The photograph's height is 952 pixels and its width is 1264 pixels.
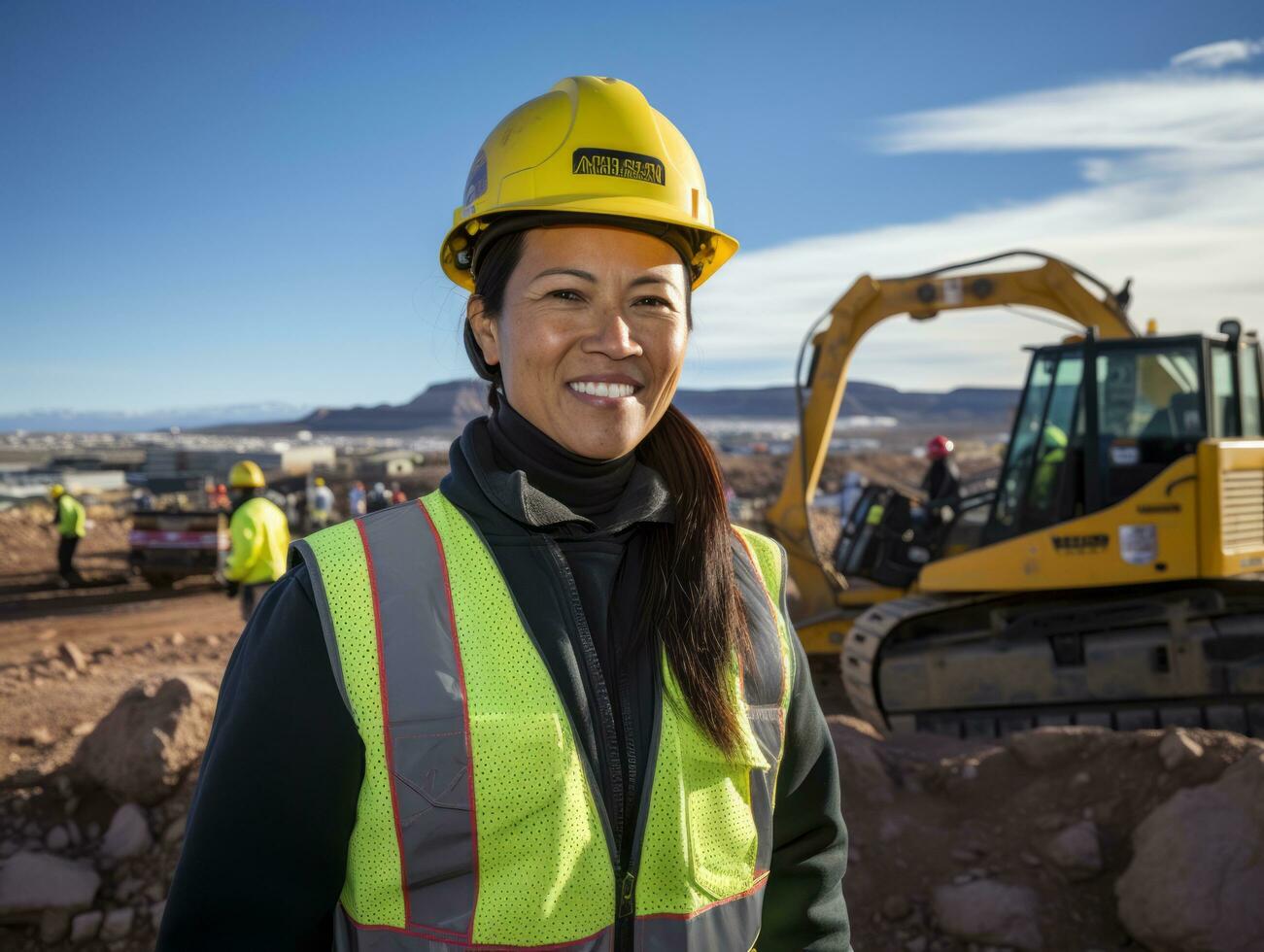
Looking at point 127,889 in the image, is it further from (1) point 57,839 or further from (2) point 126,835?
(1) point 57,839

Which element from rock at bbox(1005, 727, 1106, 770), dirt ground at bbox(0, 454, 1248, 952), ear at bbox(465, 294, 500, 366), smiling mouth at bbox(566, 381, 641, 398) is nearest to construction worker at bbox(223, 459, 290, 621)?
dirt ground at bbox(0, 454, 1248, 952)

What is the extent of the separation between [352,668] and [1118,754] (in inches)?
201

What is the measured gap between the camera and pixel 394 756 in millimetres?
1287

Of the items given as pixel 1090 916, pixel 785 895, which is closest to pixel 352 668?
pixel 785 895

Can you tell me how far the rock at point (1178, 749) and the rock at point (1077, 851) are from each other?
2.00ft

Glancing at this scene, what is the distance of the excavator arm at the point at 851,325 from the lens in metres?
8.31

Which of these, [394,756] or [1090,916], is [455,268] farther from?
[1090,916]

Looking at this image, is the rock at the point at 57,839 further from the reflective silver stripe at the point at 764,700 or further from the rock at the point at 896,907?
the reflective silver stripe at the point at 764,700

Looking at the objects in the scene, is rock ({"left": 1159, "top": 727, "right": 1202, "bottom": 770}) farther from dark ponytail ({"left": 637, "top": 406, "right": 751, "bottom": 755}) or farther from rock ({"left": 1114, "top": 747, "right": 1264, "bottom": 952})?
dark ponytail ({"left": 637, "top": 406, "right": 751, "bottom": 755})

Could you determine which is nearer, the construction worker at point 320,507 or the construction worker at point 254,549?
the construction worker at point 254,549

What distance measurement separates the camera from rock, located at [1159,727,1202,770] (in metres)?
4.85

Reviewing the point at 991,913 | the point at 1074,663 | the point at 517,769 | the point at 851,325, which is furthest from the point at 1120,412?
the point at 517,769

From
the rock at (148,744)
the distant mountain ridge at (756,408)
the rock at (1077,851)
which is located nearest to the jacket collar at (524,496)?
the rock at (1077,851)

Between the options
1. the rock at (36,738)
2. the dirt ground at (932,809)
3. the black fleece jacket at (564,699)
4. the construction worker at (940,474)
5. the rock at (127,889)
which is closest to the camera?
the black fleece jacket at (564,699)
